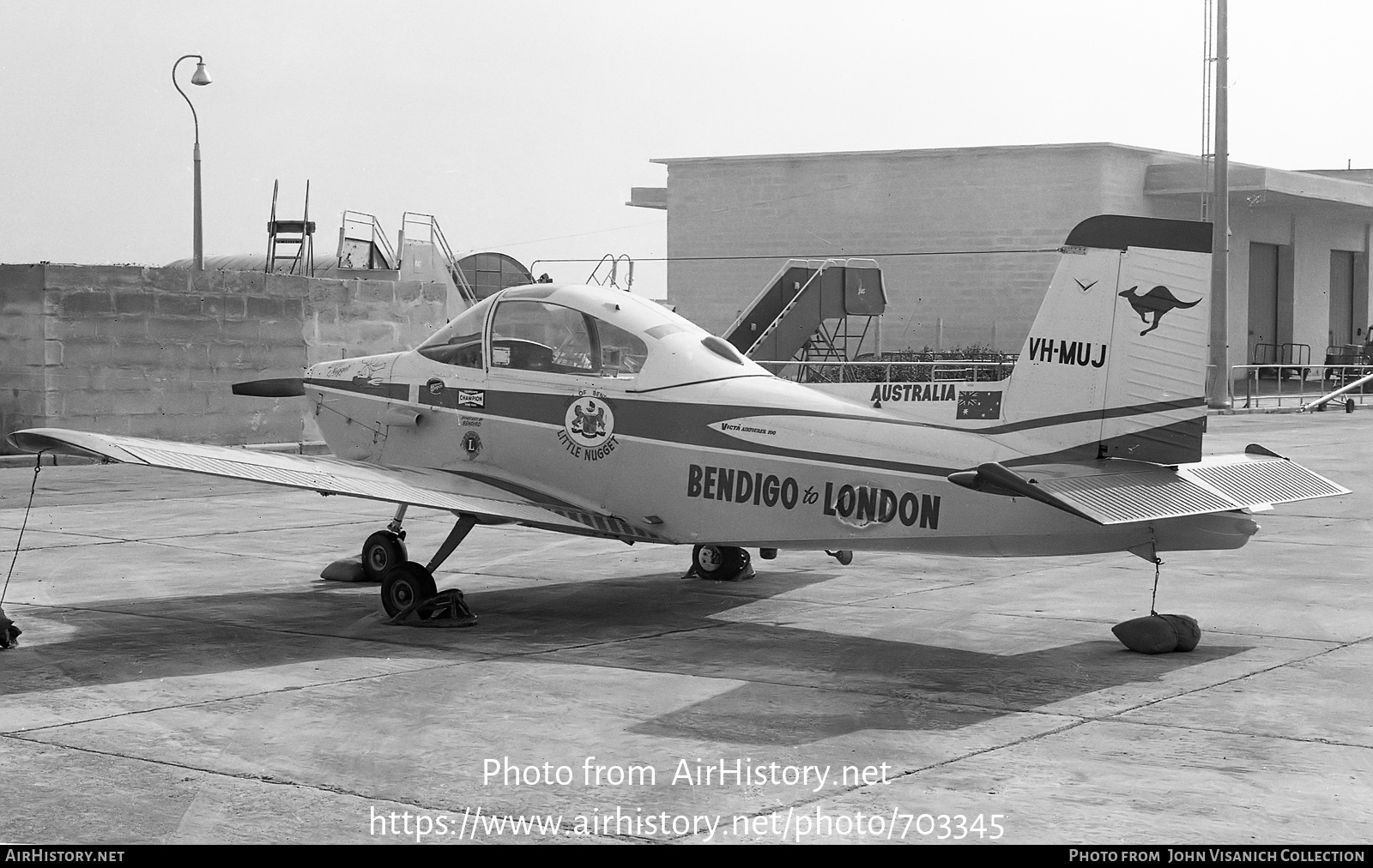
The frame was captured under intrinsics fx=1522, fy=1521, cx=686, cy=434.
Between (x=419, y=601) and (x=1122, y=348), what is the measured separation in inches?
177

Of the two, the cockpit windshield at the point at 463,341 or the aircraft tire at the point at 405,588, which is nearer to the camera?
the aircraft tire at the point at 405,588

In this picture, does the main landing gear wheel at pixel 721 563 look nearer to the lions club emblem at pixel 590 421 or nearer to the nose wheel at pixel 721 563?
the nose wheel at pixel 721 563

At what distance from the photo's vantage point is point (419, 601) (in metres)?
9.51

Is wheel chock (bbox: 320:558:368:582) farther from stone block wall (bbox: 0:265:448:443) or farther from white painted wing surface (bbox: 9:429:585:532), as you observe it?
stone block wall (bbox: 0:265:448:443)

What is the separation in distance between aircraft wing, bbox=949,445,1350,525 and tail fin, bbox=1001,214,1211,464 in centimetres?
13

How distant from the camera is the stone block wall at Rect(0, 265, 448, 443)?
20.7 meters

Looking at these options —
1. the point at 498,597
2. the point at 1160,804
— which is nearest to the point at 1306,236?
the point at 498,597

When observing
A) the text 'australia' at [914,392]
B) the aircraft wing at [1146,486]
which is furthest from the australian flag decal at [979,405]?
the aircraft wing at [1146,486]

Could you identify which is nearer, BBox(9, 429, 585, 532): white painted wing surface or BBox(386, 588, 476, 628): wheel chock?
BBox(9, 429, 585, 532): white painted wing surface

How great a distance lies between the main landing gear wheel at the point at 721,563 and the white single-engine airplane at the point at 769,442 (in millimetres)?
21

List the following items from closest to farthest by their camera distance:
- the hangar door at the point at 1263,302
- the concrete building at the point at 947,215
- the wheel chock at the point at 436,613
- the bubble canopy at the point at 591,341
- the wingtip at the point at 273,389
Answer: the wheel chock at the point at 436,613 → the bubble canopy at the point at 591,341 → the wingtip at the point at 273,389 → the concrete building at the point at 947,215 → the hangar door at the point at 1263,302

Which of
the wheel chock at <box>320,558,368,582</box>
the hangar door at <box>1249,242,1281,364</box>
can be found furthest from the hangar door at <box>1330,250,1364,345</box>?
the wheel chock at <box>320,558,368,582</box>

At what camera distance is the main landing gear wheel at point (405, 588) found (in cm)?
953

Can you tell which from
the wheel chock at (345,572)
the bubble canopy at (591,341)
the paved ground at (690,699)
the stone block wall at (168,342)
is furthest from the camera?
the stone block wall at (168,342)
